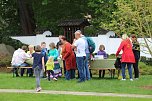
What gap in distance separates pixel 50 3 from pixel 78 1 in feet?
7.53

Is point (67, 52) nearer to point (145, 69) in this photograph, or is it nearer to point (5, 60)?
point (145, 69)

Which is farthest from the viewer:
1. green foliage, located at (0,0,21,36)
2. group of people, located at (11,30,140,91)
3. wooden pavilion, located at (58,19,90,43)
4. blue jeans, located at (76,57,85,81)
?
green foliage, located at (0,0,21,36)

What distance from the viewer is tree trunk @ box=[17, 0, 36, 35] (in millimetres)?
40916

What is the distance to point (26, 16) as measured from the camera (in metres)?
41.5

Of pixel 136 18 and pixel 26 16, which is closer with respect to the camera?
pixel 136 18

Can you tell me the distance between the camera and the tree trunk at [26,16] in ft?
134

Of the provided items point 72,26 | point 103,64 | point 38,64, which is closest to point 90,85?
point 38,64

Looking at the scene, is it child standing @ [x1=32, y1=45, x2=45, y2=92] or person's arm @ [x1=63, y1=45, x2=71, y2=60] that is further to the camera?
person's arm @ [x1=63, y1=45, x2=71, y2=60]

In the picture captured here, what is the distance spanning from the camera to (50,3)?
3906cm

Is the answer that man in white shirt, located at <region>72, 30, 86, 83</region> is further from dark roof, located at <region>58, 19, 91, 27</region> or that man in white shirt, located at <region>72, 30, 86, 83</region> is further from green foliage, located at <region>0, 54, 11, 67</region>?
dark roof, located at <region>58, 19, 91, 27</region>

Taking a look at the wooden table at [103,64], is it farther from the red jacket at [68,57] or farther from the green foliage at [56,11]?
the green foliage at [56,11]

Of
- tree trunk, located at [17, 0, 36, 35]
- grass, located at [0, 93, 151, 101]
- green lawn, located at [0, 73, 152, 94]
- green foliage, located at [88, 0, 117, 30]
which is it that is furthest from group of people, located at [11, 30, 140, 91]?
tree trunk, located at [17, 0, 36, 35]

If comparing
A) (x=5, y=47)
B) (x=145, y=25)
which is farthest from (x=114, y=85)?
(x=5, y=47)

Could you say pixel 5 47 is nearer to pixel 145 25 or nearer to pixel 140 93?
pixel 145 25
